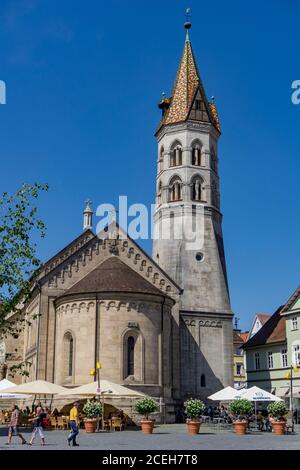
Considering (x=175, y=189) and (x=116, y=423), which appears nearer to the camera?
(x=116, y=423)

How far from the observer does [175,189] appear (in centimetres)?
6053

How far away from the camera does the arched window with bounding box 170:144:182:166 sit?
61.4 m

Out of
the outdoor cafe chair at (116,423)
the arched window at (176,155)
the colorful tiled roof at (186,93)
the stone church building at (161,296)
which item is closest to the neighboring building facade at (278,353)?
the stone church building at (161,296)

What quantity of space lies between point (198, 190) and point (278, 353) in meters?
17.5

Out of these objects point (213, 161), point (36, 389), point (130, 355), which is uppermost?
point (213, 161)

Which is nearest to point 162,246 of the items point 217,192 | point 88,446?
point 217,192

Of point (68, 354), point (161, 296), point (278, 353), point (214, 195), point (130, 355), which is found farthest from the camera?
point (278, 353)

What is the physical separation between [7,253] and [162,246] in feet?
104

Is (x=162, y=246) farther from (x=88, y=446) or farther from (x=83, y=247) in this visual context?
(x=88, y=446)

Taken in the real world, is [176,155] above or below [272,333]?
above

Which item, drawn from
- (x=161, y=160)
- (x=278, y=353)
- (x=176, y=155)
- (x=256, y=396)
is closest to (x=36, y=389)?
(x=256, y=396)

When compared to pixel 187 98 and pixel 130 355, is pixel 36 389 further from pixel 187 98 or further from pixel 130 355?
pixel 187 98

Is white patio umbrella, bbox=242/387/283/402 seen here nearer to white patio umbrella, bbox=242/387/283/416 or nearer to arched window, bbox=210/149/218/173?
white patio umbrella, bbox=242/387/283/416
